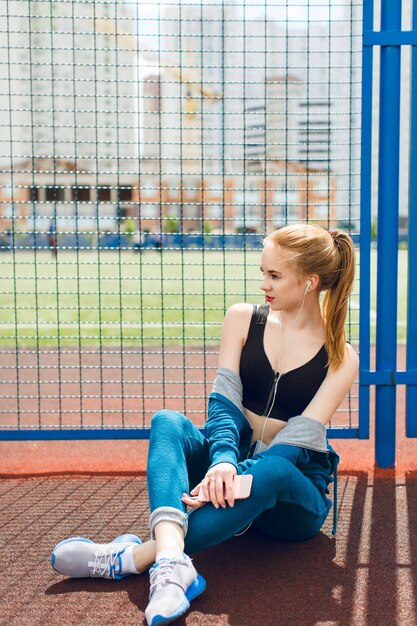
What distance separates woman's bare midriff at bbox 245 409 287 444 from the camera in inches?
128

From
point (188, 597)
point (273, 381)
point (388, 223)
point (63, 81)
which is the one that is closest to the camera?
point (188, 597)

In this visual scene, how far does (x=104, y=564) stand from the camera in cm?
282

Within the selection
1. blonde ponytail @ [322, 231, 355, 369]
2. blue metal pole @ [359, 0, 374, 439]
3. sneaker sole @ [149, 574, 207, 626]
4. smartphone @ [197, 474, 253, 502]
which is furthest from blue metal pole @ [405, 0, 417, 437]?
sneaker sole @ [149, 574, 207, 626]

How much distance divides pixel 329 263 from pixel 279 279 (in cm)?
21

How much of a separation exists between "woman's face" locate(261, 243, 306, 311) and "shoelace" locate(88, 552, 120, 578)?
1122 millimetres

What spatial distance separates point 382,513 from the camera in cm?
360

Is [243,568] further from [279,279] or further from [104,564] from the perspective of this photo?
[279,279]

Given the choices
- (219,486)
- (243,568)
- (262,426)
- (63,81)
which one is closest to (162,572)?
(219,486)

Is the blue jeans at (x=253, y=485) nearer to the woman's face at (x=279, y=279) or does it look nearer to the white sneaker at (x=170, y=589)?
the white sneaker at (x=170, y=589)

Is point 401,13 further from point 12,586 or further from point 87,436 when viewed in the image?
point 12,586

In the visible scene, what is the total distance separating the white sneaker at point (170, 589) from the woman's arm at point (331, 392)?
788mm

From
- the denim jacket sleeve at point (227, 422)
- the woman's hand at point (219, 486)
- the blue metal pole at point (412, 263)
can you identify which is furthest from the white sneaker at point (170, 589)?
the blue metal pole at point (412, 263)

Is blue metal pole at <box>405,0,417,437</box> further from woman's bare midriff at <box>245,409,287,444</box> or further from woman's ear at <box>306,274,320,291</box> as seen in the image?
woman's bare midriff at <box>245,409,287,444</box>

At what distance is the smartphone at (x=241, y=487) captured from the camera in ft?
8.90
